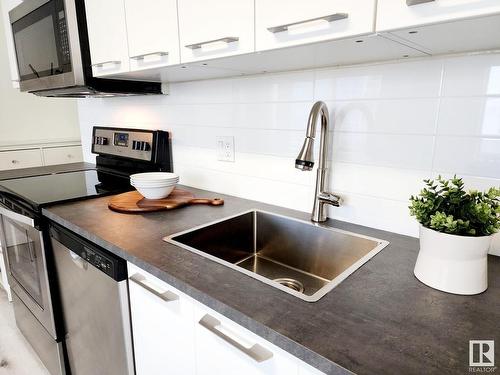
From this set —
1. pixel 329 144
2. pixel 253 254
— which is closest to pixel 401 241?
pixel 329 144

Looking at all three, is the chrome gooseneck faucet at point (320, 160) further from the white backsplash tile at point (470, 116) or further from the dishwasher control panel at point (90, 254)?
A: the dishwasher control panel at point (90, 254)

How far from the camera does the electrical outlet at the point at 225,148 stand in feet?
4.62

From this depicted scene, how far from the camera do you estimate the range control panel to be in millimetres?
1659

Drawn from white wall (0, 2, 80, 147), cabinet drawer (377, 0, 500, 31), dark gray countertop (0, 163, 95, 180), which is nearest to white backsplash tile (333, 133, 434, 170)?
cabinet drawer (377, 0, 500, 31)

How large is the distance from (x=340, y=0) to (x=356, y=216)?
656 millimetres

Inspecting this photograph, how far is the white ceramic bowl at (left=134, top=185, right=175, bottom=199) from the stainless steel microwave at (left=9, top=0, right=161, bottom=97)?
0.52 m

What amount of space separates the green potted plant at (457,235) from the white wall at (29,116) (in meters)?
3.00

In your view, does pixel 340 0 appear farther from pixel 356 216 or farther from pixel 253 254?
pixel 253 254

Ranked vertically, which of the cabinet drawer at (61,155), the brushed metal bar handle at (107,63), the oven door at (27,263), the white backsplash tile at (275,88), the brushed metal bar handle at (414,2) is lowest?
the oven door at (27,263)

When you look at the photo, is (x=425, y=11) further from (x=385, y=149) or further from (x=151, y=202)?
(x=151, y=202)

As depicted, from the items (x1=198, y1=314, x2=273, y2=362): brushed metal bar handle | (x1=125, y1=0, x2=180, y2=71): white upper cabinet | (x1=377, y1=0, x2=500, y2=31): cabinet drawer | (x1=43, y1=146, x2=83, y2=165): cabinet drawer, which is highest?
(x1=125, y1=0, x2=180, y2=71): white upper cabinet

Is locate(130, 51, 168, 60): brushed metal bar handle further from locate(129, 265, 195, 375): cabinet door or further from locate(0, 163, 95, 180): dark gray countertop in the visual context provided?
locate(0, 163, 95, 180): dark gray countertop

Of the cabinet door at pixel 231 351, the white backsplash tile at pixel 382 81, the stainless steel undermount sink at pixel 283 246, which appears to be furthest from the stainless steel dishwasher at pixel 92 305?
the white backsplash tile at pixel 382 81
